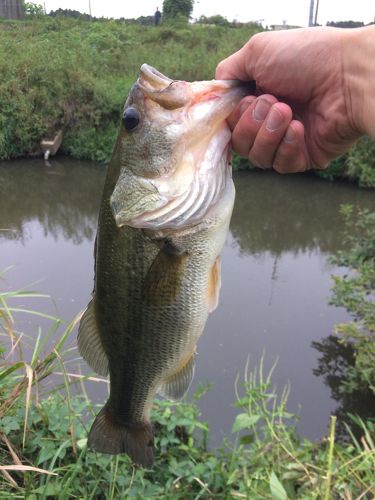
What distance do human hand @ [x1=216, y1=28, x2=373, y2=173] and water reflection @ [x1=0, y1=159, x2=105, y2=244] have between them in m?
5.91

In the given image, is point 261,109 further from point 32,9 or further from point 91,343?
point 32,9

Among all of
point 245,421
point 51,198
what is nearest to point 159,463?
point 245,421

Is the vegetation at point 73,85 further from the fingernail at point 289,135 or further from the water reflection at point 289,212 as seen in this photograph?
the fingernail at point 289,135

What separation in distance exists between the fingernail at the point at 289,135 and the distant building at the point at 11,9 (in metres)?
23.7

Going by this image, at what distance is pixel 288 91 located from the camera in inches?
59.2

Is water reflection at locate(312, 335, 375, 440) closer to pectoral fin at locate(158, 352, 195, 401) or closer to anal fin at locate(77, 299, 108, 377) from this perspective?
pectoral fin at locate(158, 352, 195, 401)

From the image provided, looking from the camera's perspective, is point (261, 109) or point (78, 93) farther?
point (78, 93)

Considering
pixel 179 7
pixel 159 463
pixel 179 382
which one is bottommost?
pixel 159 463

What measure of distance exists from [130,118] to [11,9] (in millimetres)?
23832

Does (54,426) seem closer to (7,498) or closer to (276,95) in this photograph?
(7,498)

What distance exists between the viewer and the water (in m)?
4.27

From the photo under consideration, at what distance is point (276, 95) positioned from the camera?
1.52 m

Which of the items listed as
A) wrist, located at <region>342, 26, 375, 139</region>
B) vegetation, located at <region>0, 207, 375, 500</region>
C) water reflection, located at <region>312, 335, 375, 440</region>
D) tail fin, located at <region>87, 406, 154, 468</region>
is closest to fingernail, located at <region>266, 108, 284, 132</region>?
wrist, located at <region>342, 26, 375, 139</region>

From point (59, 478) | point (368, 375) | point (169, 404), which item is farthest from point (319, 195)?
point (59, 478)
